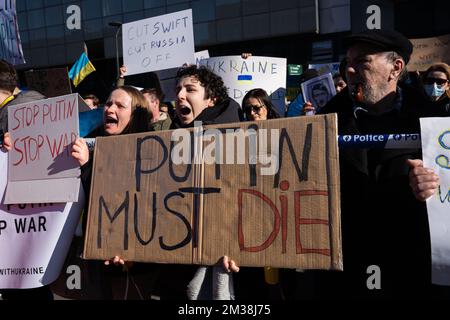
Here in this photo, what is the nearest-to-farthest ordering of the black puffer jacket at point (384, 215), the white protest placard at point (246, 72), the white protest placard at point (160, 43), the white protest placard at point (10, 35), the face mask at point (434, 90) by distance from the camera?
the black puffer jacket at point (384, 215), the face mask at point (434, 90), the white protest placard at point (10, 35), the white protest placard at point (160, 43), the white protest placard at point (246, 72)

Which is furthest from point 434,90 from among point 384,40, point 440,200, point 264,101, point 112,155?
point 112,155

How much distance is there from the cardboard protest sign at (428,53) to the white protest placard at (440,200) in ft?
15.5

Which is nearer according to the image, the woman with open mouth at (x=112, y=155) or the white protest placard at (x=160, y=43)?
the woman with open mouth at (x=112, y=155)

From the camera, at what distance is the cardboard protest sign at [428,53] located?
651 centimetres

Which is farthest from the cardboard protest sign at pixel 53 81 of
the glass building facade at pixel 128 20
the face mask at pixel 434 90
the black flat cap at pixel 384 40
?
the glass building facade at pixel 128 20

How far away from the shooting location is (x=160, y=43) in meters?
5.37

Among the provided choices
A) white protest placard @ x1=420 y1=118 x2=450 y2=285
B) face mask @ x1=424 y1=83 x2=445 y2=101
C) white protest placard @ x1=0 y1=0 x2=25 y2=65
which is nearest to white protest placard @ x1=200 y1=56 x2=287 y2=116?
face mask @ x1=424 y1=83 x2=445 y2=101

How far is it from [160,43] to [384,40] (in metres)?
3.35

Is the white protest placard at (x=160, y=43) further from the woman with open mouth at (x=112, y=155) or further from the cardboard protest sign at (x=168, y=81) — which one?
the woman with open mouth at (x=112, y=155)

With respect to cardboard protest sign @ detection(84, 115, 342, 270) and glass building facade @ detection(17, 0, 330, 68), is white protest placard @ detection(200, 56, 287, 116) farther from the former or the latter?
glass building facade @ detection(17, 0, 330, 68)

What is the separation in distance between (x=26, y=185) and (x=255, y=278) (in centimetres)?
124

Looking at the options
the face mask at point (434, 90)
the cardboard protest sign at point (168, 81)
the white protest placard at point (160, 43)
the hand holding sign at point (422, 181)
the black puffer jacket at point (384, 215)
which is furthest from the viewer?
the cardboard protest sign at point (168, 81)

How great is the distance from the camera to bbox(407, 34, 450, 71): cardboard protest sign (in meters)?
6.51

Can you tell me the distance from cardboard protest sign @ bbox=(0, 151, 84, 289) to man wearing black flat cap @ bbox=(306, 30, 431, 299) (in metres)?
1.29
